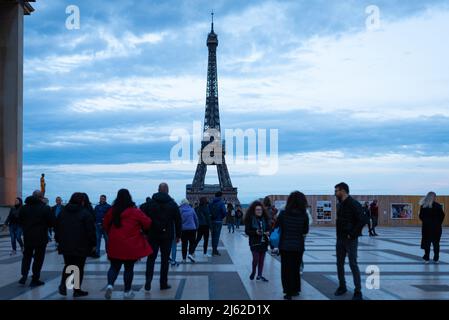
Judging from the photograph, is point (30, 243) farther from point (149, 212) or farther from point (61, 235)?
point (149, 212)

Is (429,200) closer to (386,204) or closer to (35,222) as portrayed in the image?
(35,222)

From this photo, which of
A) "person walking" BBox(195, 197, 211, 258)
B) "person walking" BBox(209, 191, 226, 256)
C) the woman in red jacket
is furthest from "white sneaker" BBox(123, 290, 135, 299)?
"person walking" BBox(209, 191, 226, 256)

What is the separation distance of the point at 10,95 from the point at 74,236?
2420 centimetres

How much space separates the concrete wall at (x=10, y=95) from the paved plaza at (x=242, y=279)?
52.5ft

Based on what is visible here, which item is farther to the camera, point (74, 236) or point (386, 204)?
point (386, 204)

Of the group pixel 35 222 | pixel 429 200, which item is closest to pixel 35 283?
pixel 35 222

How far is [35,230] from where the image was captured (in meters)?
10.6

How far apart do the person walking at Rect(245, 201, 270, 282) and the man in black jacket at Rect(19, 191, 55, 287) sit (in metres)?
3.56

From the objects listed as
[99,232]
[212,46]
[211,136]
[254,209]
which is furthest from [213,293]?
[212,46]

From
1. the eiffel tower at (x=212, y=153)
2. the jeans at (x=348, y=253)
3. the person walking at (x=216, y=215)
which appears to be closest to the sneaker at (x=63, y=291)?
the jeans at (x=348, y=253)

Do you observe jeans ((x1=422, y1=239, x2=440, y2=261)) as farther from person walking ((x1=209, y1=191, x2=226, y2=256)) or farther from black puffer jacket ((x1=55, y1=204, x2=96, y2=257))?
black puffer jacket ((x1=55, y1=204, x2=96, y2=257))

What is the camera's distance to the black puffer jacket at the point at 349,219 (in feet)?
30.9

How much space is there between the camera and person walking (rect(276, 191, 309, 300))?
30.6 feet

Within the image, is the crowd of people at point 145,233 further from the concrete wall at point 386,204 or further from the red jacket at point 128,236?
the concrete wall at point 386,204
